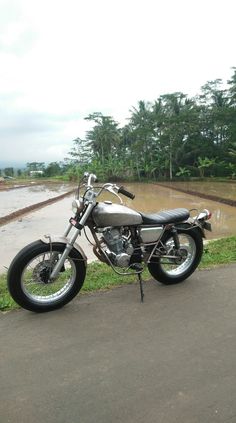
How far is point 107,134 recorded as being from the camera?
1515 inches

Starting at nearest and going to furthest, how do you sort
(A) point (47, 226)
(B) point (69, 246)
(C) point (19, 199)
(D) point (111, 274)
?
(B) point (69, 246), (D) point (111, 274), (A) point (47, 226), (C) point (19, 199)

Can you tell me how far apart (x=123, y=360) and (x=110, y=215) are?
127 cm

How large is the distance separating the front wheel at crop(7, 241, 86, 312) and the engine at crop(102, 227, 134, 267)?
0.97ft

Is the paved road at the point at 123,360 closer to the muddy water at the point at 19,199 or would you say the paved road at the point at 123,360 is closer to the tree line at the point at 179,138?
the muddy water at the point at 19,199

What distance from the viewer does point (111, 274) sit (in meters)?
4.05

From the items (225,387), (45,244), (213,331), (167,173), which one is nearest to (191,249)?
(213,331)

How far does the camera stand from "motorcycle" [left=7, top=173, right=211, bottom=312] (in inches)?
120

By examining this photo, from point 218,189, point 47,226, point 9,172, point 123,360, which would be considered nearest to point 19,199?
point 47,226

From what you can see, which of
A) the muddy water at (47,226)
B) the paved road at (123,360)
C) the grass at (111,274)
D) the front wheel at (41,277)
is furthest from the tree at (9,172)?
the paved road at (123,360)

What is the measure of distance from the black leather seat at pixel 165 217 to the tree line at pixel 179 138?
26.9 metres

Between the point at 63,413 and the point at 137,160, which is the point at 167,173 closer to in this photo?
the point at 137,160

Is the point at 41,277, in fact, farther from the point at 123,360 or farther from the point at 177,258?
the point at 177,258

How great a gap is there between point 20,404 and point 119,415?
1.78 feet

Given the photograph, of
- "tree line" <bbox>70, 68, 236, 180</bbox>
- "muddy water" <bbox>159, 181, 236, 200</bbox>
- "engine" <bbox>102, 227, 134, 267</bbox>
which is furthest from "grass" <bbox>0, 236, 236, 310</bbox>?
"tree line" <bbox>70, 68, 236, 180</bbox>
